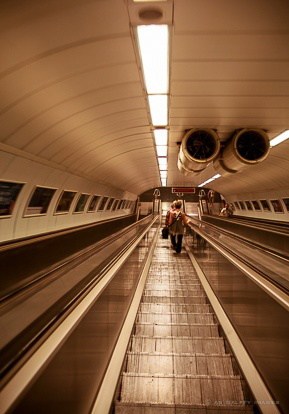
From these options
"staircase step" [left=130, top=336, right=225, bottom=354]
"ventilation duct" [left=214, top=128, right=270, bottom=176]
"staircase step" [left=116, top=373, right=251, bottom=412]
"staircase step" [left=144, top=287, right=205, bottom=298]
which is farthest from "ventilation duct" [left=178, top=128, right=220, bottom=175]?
"staircase step" [left=116, top=373, right=251, bottom=412]

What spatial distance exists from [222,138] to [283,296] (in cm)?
500

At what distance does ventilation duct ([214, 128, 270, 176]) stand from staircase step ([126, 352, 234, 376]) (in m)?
3.50

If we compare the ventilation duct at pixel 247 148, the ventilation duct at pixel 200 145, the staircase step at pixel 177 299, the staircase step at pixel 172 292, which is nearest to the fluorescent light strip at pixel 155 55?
the ventilation duct at pixel 200 145

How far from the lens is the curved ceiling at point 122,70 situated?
246cm

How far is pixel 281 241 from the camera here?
599cm

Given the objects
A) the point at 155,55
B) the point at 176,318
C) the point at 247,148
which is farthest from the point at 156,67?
the point at 176,318

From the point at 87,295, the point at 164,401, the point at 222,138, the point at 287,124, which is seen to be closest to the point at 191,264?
the point at 222,138

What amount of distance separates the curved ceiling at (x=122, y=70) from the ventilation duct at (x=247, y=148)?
240 mm

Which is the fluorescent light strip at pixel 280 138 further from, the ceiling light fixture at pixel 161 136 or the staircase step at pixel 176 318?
the staircase step at pixel 176 318

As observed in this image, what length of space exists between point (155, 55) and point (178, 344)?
3.39 metres

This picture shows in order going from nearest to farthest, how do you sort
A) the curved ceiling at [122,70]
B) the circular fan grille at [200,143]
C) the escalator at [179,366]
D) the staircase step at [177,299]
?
the curved ceiling at [122,70] < the escalator at [179,366] < the staircase step at [177,299] < the circular fan grille at [200,143]

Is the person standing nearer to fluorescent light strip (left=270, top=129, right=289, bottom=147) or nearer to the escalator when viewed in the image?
fluorescent light strip (left=270, top=129, right=289, bottom=147)

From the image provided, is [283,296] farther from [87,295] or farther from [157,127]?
[157,127]

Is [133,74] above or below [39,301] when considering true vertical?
above
